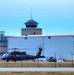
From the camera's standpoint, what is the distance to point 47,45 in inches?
2111

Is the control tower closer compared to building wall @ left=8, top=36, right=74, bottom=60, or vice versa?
building wall @ left=8, top=36, right=74, bottom=60

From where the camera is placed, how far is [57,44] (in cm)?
5319

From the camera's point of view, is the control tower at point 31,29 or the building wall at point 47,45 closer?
the building wall at point 47,45

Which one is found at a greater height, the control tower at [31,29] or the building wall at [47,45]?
the control tower at [31,29]

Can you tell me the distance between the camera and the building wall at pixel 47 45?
5197 centimetres

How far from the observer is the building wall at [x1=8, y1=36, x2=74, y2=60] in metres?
52.0

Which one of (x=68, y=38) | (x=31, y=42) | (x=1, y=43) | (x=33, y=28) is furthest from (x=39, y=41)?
(x=33, y=28)

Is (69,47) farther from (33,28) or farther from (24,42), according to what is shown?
(33,28)

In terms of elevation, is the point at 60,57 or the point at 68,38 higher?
the point at 68,38

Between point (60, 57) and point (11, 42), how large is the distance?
12.2 metres

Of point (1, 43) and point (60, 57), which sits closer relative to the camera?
point (60, 57)

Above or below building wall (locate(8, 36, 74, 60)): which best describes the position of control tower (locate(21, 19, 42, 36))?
above

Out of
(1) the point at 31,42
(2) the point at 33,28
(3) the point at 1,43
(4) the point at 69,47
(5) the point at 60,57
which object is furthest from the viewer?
(2) the point at 33,28

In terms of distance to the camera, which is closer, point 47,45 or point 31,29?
point 47,45
